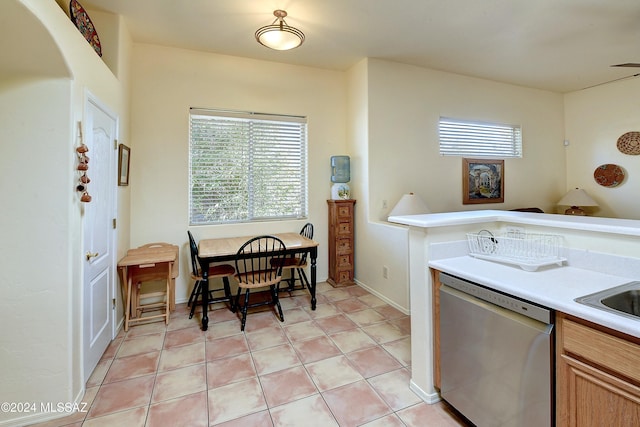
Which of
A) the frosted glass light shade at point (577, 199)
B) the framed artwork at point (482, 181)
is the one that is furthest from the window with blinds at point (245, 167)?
the frosted glass light shade at point (577, 199)

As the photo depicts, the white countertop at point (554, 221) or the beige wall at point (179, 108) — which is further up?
the beige wall at point (179, 108)

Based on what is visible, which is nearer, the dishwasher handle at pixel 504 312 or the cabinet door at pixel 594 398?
the cabinet door at pixel 594 398

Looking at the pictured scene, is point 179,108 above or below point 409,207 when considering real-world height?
above

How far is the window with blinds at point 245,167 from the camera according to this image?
3.43 meters

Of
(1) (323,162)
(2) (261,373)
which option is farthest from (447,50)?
(2) (261,373)

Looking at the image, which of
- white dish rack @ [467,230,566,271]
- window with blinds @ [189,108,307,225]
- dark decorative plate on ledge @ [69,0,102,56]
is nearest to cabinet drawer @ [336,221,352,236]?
window with blinds @ [189,108,307,225]

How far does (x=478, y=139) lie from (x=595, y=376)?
4.03m

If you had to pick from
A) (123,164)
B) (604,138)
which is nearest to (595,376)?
(123,164)

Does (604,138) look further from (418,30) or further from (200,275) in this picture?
(200,275)

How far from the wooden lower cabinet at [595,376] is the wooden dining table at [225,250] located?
2.21 m

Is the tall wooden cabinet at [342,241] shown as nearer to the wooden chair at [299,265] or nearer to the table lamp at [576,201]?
the wooden chair at [299,265]

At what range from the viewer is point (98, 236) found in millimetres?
2193

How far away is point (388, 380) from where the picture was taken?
200cm

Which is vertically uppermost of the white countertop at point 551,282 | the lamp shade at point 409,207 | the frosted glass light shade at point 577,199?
the frosted glass light shade at point 577,199
